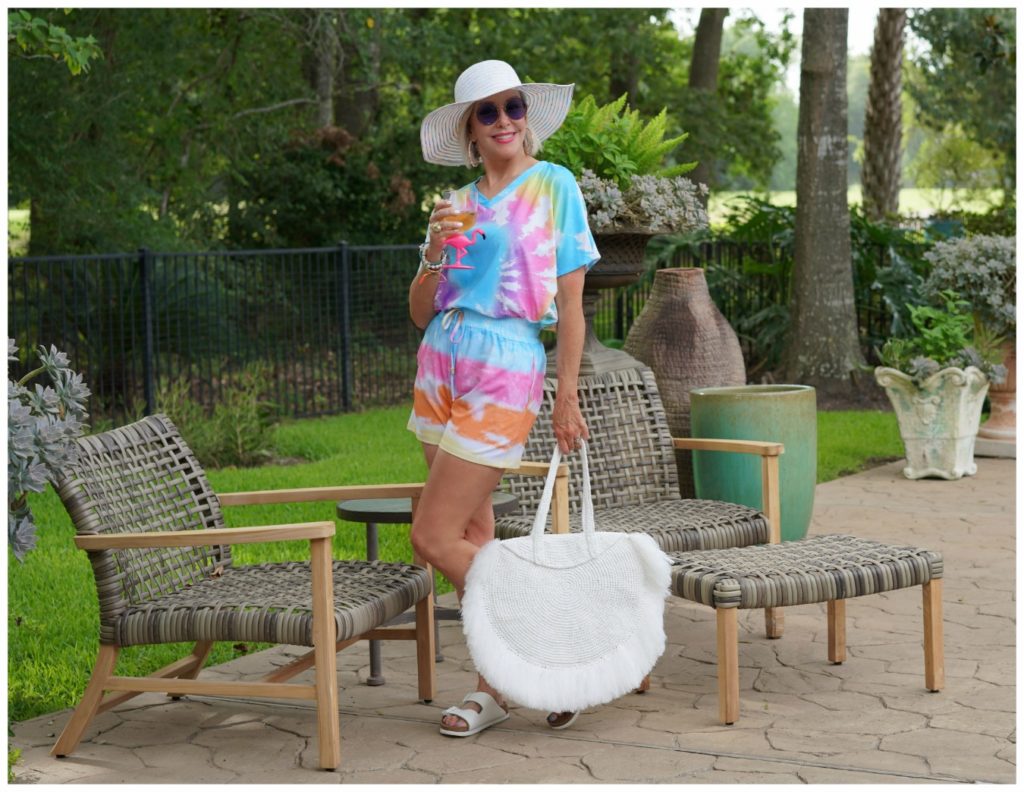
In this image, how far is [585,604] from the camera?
4.16 metres

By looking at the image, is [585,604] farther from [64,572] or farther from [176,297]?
[176,297]

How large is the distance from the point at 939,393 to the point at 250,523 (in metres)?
4.33

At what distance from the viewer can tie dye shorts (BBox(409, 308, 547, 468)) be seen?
13.6 ft

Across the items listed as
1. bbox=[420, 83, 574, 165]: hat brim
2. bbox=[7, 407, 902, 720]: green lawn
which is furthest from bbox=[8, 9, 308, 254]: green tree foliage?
bbox=[420, 83, 574, 165]: hat brim

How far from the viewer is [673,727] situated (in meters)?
4.36

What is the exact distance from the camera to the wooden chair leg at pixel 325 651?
157 inches

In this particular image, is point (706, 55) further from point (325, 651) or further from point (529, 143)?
point (325, 651)

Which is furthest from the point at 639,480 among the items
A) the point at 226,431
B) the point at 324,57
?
the point at 324,57

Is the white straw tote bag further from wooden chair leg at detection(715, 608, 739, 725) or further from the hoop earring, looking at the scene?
the hoop earring

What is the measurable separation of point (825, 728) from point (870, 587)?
0.46 meters

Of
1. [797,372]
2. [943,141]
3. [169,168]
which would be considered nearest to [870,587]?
[797,372]

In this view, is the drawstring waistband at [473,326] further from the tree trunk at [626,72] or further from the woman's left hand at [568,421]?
the tree trunk at [626,72]

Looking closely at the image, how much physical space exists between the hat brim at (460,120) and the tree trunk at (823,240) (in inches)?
338

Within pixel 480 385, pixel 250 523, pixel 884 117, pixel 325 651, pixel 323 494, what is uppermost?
pixel 884 117
